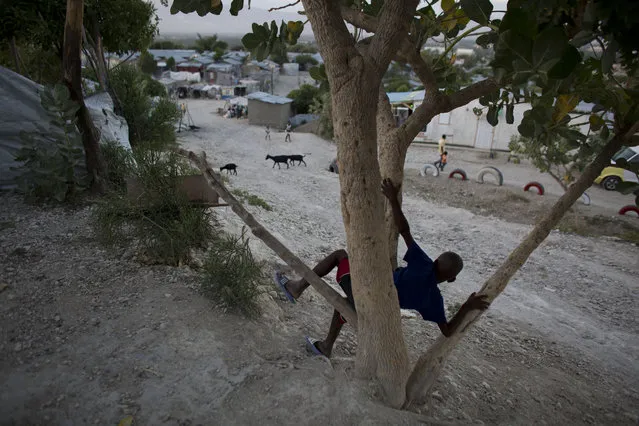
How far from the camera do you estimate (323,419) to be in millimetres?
2379

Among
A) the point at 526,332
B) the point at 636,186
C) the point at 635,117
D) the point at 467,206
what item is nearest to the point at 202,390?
the point at 636,186

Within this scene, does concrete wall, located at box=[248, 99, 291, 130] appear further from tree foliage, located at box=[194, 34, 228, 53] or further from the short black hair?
tree foliage, located at box=[194, 34, 228, 53]

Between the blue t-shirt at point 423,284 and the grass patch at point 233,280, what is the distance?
1.39m

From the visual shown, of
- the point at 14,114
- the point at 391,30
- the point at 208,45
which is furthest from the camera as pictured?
the point at 208,45

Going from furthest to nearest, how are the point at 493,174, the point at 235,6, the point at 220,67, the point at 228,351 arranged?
the point at 220,67 < the point at 493,174 < the point at 235,6 < the point at 228,351

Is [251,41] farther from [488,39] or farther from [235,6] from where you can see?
[488,39]

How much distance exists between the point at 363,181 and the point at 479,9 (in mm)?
1077

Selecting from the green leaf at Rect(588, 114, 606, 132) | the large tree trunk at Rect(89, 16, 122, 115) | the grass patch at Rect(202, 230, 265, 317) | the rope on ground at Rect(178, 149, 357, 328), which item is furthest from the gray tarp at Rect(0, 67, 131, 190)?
the green leaf at Rect(588, 114, 606, 132)

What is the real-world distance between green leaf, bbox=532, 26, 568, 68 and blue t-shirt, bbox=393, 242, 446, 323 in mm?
1304

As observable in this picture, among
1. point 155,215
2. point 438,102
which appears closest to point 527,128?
point 438,102

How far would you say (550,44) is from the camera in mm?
1563

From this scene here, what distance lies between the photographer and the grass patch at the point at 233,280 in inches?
137

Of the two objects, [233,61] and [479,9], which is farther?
[233,61]

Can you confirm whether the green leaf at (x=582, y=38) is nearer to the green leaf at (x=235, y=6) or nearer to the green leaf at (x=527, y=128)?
the green leaf at (x=527, y=128)
